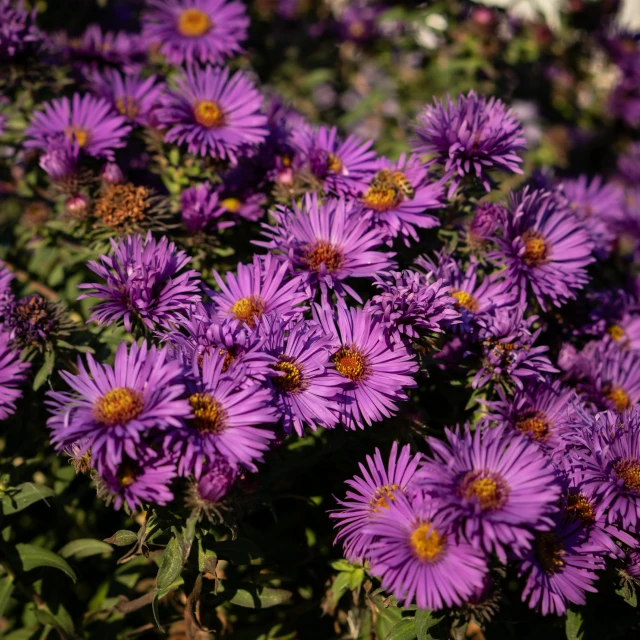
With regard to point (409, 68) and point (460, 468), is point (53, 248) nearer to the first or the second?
point (460, 468)

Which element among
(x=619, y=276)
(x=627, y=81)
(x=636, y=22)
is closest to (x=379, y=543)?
(x=619, y=276)

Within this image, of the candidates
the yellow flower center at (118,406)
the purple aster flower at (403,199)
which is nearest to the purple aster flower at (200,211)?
the purple aster flower at (403,199)

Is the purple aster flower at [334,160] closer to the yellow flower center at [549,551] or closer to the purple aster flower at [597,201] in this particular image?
the purple aster flower at [597,201]

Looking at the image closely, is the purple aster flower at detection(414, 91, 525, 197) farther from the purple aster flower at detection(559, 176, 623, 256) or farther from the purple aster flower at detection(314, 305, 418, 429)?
the purple aster flower at detection(559, 176, 623, 256)

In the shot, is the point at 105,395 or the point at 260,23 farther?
the point at 260,23

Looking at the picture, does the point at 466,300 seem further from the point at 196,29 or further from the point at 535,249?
the point at 196,29

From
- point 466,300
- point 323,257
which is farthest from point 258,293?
point 466,300
